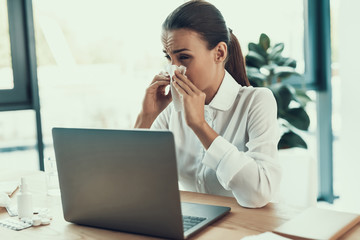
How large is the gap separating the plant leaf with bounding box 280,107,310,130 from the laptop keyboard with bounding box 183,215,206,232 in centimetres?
180

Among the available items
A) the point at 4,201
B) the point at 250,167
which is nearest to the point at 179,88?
the point at 250,167

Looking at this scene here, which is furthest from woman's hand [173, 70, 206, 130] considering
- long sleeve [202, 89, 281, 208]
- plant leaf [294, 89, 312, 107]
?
plant leaf [294, 89, 312, 107]

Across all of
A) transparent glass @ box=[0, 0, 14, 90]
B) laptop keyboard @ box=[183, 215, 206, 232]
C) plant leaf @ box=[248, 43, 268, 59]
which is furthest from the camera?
plant leaf @ box=[248, 43, 268, 59]

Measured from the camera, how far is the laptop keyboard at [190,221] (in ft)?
3.43

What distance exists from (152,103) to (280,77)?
1.34 meters

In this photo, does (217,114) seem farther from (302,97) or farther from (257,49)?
(302,97)

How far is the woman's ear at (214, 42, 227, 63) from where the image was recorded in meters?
1.55

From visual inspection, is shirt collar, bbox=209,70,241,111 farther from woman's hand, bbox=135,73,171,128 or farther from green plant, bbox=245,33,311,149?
green plant, bbox=245,33,311,149

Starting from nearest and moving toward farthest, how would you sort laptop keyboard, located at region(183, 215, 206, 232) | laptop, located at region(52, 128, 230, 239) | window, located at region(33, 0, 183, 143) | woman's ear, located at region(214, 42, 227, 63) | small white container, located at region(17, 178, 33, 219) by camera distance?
1. laptop, located at region(52, 128, 230, 239)
2. laptop keyboard, located at region(183, 215, 206, 232)
3. small white container, located at region(17, 178, 33, 219)
4. woman's ear, located at region(214, 42, 227, 63)
5. window, located at region(33, 0, 183, 143)

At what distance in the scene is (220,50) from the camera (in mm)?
1561

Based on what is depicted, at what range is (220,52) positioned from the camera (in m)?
1.57

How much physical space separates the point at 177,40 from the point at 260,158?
0.48 m

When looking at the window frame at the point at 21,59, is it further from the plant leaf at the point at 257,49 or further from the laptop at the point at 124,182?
the laptop at the point at 124,182

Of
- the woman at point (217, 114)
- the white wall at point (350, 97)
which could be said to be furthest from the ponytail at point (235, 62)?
the white wall at point (350, 97)
